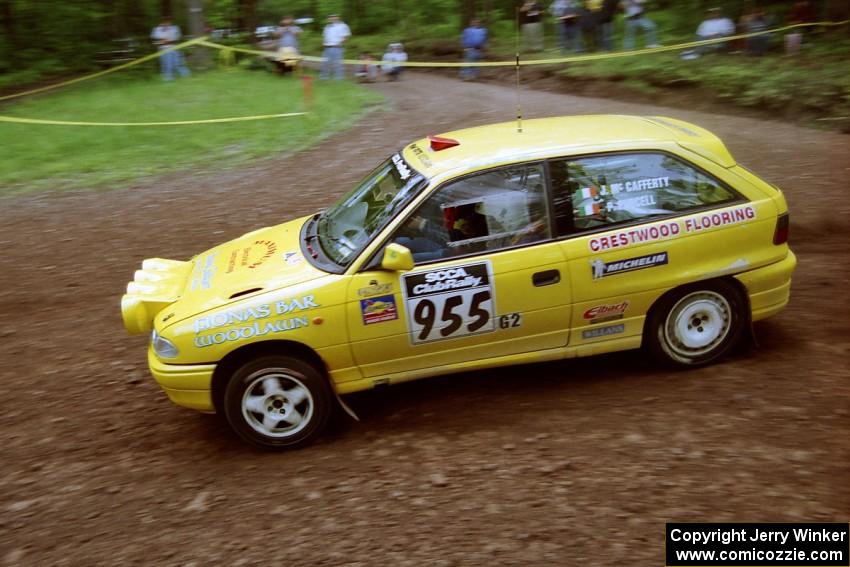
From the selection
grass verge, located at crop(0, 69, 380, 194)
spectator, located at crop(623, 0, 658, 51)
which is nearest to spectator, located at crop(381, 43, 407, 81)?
grass verge, located at crop(0, 69, 380, 194)

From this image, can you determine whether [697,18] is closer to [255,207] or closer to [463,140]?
[255,207]

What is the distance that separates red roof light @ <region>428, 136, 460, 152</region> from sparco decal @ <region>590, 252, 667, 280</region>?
4.31 ft

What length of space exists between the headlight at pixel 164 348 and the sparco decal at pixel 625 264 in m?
2.75

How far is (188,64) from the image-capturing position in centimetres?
2186

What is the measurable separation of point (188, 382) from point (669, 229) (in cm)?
331

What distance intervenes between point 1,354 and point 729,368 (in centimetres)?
610

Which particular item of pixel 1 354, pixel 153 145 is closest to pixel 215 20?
pixel 153 145

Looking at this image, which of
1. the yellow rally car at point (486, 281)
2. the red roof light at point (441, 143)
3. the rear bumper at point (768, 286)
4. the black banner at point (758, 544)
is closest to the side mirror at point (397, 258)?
the yellow rally car at point (486, 281)

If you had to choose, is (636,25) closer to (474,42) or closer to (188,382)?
(474,42)

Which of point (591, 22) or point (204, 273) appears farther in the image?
point (591, 22)

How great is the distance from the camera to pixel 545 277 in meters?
5.12

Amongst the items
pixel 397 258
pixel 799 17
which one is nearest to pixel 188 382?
pixel 397 258

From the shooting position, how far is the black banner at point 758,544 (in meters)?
3.77

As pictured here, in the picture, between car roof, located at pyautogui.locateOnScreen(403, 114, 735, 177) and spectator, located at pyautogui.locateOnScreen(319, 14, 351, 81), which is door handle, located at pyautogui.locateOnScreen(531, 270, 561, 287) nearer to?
car roof, located at pyautogui.locateOnScreen(403, 114, 735, 177)
